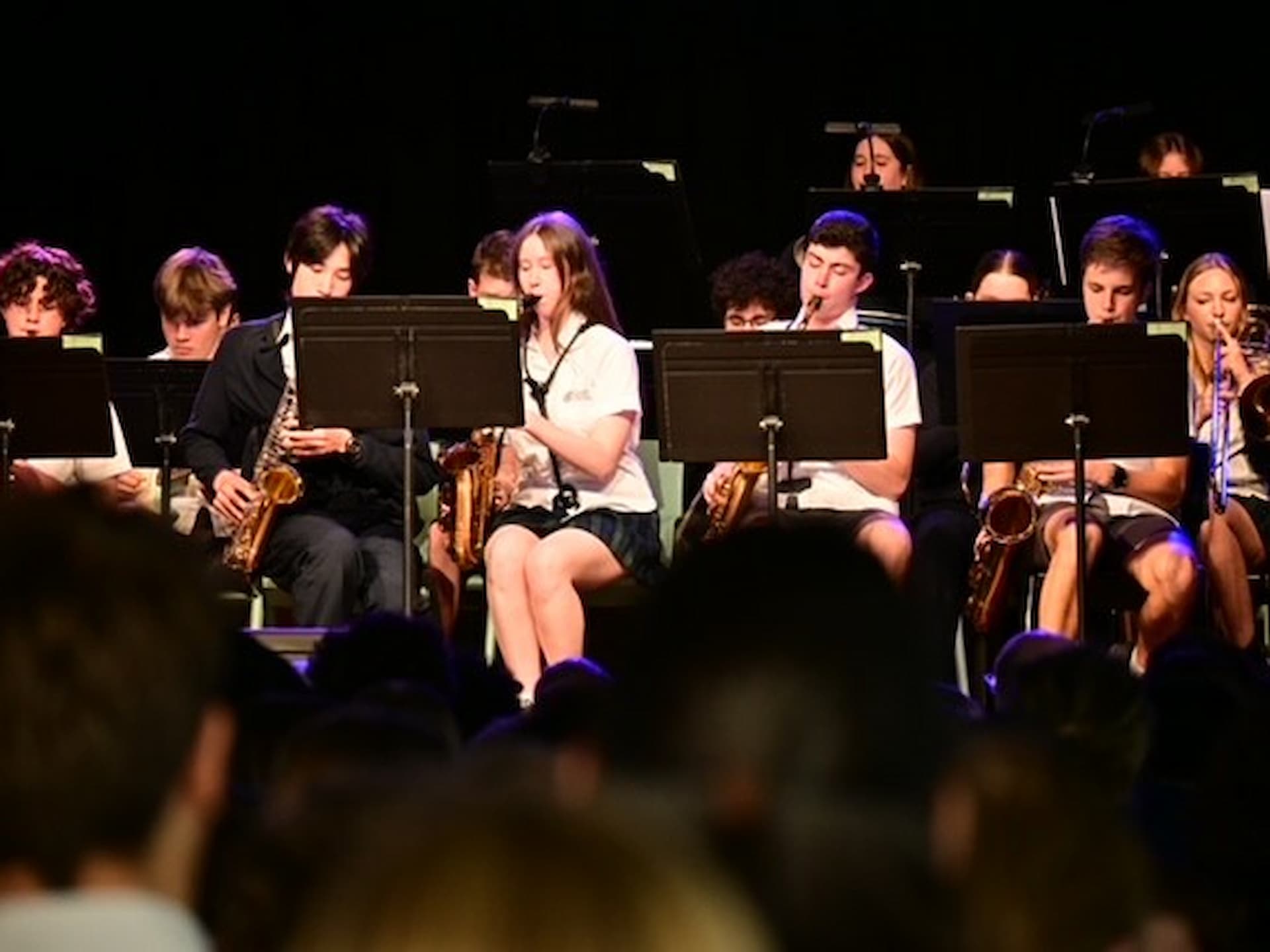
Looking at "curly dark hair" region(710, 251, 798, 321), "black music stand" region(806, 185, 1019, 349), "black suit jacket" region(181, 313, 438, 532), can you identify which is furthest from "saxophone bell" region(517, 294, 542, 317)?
"curly dark hair" region(710, 251, 798, 321)

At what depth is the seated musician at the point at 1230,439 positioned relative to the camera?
7.38m

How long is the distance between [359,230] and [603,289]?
31.4 inches

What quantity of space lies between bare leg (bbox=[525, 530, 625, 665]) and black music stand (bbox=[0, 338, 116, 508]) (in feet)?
4.28

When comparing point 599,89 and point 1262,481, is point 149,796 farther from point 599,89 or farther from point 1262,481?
point 599,89

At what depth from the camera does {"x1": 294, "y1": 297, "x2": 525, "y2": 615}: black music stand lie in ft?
21.8

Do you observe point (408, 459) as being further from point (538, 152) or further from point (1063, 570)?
point (538, 152)

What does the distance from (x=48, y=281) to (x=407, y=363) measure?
193 centimetres

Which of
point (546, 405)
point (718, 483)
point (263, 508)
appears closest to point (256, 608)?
point (263, 508)

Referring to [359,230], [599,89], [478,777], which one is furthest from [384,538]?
[478,777]

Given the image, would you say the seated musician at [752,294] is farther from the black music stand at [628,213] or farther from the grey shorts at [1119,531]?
the grey shorts at [1119,531]

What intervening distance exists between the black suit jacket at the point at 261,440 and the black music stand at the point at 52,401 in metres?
0.52

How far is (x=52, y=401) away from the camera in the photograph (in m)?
7.01

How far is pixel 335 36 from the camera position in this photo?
1042 centimetres

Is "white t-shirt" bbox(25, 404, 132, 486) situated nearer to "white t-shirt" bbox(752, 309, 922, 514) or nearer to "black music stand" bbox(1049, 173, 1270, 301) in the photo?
"white t-shirt" bbox(752, 309, 922, 514)
